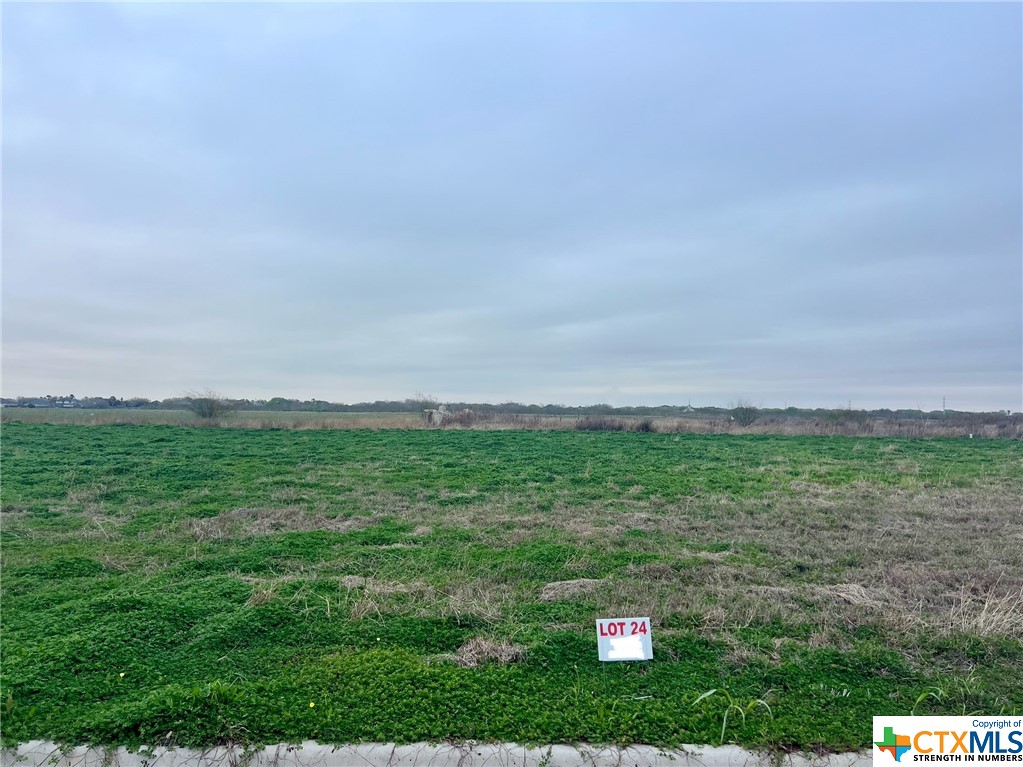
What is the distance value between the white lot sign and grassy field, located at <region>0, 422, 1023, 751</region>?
0.24 ft

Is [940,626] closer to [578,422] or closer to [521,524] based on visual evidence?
[521,524]

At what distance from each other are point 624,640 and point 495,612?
113 cm

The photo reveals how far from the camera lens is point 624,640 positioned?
392 centimetres

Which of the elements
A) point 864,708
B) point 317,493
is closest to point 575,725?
point 864,708

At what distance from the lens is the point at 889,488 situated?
11.9m

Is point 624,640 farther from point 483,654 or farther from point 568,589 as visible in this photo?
point 568,589

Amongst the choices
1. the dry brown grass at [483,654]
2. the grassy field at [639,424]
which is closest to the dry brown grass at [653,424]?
the grassy field at [639,424]

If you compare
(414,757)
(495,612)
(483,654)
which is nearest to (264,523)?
(495,612)

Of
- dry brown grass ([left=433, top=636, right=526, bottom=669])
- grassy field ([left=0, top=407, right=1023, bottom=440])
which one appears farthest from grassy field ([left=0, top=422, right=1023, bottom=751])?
grassy field ([left=0, top=407, right=1023, bottom=440])

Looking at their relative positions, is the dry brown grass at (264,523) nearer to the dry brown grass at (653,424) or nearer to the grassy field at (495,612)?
the grassy field at (495,612)

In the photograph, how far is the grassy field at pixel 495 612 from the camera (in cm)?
324

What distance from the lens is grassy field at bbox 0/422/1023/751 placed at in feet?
10.6

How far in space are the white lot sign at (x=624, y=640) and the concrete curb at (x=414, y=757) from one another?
79 centimetres

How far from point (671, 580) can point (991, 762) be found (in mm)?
2727
